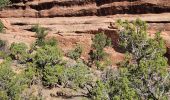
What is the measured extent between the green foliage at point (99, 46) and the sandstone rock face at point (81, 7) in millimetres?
10021

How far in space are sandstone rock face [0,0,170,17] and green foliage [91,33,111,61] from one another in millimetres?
10021

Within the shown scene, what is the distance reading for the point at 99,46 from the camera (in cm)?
4522

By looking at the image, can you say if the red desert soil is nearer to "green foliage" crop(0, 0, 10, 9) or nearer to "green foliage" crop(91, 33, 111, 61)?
"green foliage" crop(91, 33, 111, 61)

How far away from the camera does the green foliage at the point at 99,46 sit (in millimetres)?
45094

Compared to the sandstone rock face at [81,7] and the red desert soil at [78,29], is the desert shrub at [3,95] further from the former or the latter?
the sandstone rock face at [81,7]

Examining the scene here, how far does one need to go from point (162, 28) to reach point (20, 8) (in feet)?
102

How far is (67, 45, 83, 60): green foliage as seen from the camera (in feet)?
148

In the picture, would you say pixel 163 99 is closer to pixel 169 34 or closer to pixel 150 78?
pixel 150 78

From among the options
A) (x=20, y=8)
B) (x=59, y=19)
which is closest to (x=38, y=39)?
(x=59, y=19)

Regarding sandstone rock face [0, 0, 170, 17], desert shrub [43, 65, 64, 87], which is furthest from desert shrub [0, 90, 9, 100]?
sandstone rock face [0, 0, 170, 17]

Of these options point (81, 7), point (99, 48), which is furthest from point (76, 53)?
point (81, 7)

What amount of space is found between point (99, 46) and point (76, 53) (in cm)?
Result: 275

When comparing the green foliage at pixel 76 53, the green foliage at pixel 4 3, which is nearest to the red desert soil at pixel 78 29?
the green foliage at pixel 76 53

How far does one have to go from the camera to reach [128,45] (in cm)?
3266
